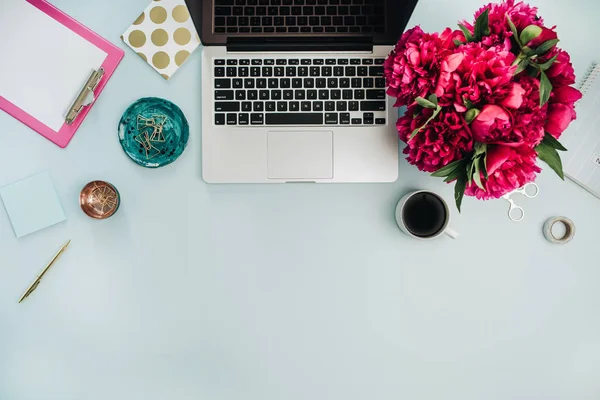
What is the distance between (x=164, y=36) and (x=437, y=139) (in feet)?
1.88

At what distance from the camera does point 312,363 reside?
2.84 ft

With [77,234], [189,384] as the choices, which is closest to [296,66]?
[77,234]

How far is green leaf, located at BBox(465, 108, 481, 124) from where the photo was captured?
652mm

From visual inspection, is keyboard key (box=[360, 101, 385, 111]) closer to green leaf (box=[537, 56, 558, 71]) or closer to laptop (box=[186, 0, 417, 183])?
laptop (box=[186, 0, 417, 183])

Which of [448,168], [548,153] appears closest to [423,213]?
[448,168]

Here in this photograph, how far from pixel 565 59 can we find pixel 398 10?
0.30m

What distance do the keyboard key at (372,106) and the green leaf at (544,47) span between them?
0.27 m

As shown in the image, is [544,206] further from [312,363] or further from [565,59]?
[312,363]

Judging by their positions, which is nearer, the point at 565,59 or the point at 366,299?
the point at 565,59

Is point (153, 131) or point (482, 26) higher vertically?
point (482, 26)

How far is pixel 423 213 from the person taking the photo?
2.71 feet

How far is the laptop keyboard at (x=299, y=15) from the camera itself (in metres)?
0.81

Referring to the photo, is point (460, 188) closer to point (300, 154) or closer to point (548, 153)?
point (548, 153)

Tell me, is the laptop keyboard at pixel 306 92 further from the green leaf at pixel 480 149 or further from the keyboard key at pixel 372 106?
the green leaf at pixel 480 149
